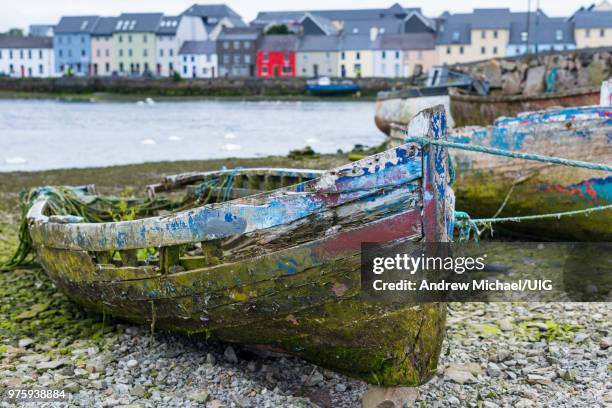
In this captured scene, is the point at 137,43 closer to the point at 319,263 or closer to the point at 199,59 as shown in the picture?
the point at 199,59

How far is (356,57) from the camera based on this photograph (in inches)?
3556

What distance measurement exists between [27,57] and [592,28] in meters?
73.1

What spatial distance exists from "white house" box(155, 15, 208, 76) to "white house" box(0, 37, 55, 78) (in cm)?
1654

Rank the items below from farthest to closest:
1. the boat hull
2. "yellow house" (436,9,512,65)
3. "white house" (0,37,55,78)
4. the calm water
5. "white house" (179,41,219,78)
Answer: "white house" (0,37,55,78), "white house" (179,41,219,78), "yellow house" (436,9,512,65), the calm water, the boat hull

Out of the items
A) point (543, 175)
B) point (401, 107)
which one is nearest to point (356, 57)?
point (401, 107)

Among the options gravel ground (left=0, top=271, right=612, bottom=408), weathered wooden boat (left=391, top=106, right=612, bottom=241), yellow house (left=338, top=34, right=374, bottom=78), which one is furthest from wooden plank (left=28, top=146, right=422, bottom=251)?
yellow house (left=338, top=34, right=374, bottom=78)

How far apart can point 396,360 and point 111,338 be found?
9.15 feet

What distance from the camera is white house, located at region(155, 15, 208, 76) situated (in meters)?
98.6

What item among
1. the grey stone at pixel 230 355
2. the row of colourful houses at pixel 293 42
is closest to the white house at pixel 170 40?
the row of colourful houses at pixel 293 42

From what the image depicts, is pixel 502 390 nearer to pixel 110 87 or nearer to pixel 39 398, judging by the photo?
pixel 39 398

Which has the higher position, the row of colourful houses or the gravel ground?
the row of colourful houses

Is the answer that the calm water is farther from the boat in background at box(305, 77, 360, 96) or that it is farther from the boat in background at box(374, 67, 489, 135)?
the boat in background at box(305, 77, 360, 96)

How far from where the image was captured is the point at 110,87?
77.8m

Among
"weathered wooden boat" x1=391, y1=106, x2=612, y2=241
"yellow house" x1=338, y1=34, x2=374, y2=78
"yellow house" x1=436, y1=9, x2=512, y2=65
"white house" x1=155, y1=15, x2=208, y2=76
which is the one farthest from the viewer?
"white house" x1=155, y1=15, x2=208, y2=76
